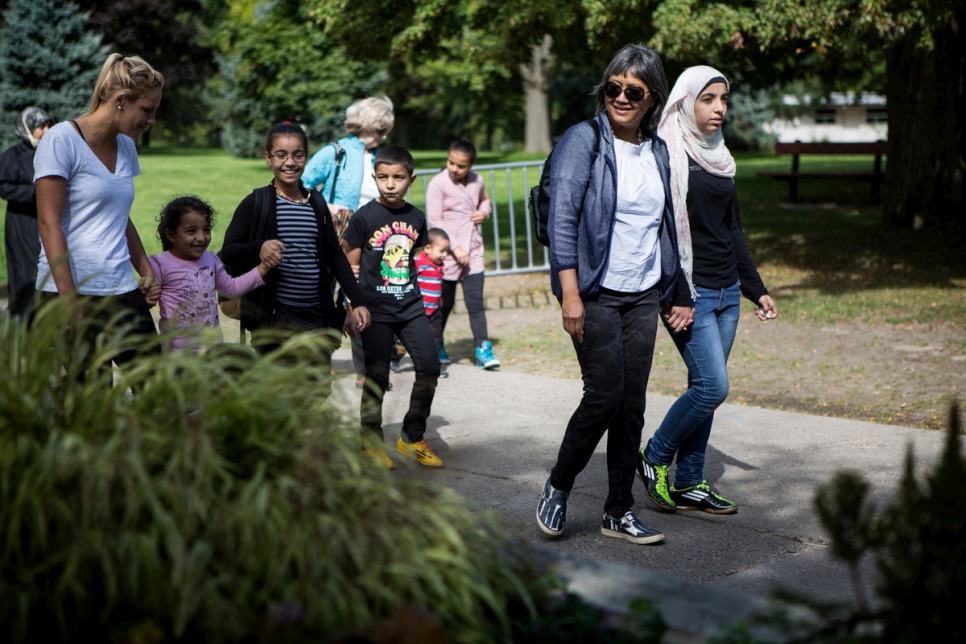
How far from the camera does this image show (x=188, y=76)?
46.1 metres

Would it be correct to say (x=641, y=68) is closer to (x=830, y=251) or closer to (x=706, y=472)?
(x=706, y=472)

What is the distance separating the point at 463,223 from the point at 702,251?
13.1 ft

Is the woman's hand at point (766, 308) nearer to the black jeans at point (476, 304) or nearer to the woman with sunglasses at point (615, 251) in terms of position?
the woman with sunglasses at point (615, 251)

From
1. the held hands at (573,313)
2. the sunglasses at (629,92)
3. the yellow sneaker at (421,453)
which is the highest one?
the sunglasses at (629,92)

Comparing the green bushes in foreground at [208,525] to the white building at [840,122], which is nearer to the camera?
the green bushes in foreground at [208,525]

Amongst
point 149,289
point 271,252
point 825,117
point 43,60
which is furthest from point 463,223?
point 825,117

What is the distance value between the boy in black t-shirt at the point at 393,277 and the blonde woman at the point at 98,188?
56.1 inches

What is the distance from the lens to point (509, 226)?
2058 cm

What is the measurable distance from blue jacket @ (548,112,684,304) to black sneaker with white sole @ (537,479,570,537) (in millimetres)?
868

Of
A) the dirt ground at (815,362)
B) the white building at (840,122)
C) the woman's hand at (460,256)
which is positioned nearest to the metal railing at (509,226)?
the dirt ground at (815,362)

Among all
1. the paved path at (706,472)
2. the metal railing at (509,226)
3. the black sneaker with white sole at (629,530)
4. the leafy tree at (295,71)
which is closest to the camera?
the paved path at (706,472)

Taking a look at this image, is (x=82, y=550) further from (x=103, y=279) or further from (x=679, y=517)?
(x=679, y=517)

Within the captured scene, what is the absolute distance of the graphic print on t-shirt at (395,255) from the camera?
5551mm

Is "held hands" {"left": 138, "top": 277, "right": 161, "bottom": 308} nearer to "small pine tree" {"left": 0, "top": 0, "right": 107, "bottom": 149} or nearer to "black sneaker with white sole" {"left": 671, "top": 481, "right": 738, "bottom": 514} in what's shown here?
"black sneaker with white sole" {"left": 671, "top": 481, "right": 738, "bottom": 514}
